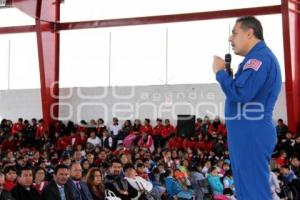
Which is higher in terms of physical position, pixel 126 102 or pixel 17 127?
pixel 126 102

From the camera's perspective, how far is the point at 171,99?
19391 mm

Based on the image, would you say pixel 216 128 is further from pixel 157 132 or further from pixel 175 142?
pixel 157 132

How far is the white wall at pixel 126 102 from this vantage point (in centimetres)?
1878

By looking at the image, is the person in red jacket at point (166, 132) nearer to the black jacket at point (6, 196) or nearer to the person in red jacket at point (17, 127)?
the person in red jacket at point (17, 127)

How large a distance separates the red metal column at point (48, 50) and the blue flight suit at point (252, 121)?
1657 centimetres

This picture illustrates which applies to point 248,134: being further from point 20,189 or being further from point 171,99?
point 171,99

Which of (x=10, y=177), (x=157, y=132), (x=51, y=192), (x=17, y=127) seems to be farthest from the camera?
(x=17, y=127)

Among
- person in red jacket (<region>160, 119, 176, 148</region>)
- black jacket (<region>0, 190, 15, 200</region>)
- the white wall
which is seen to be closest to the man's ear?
black jacket (<region>0, 190, 15, 200</region>)

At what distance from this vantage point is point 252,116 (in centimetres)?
322

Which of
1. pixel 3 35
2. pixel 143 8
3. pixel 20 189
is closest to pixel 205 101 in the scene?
pixel 143 8

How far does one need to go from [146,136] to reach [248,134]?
14.4 m

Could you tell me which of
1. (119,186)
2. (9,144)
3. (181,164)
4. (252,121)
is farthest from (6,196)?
(9,144)

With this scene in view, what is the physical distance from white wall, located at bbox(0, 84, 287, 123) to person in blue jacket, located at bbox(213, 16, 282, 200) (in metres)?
14.6

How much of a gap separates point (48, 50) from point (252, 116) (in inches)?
686
